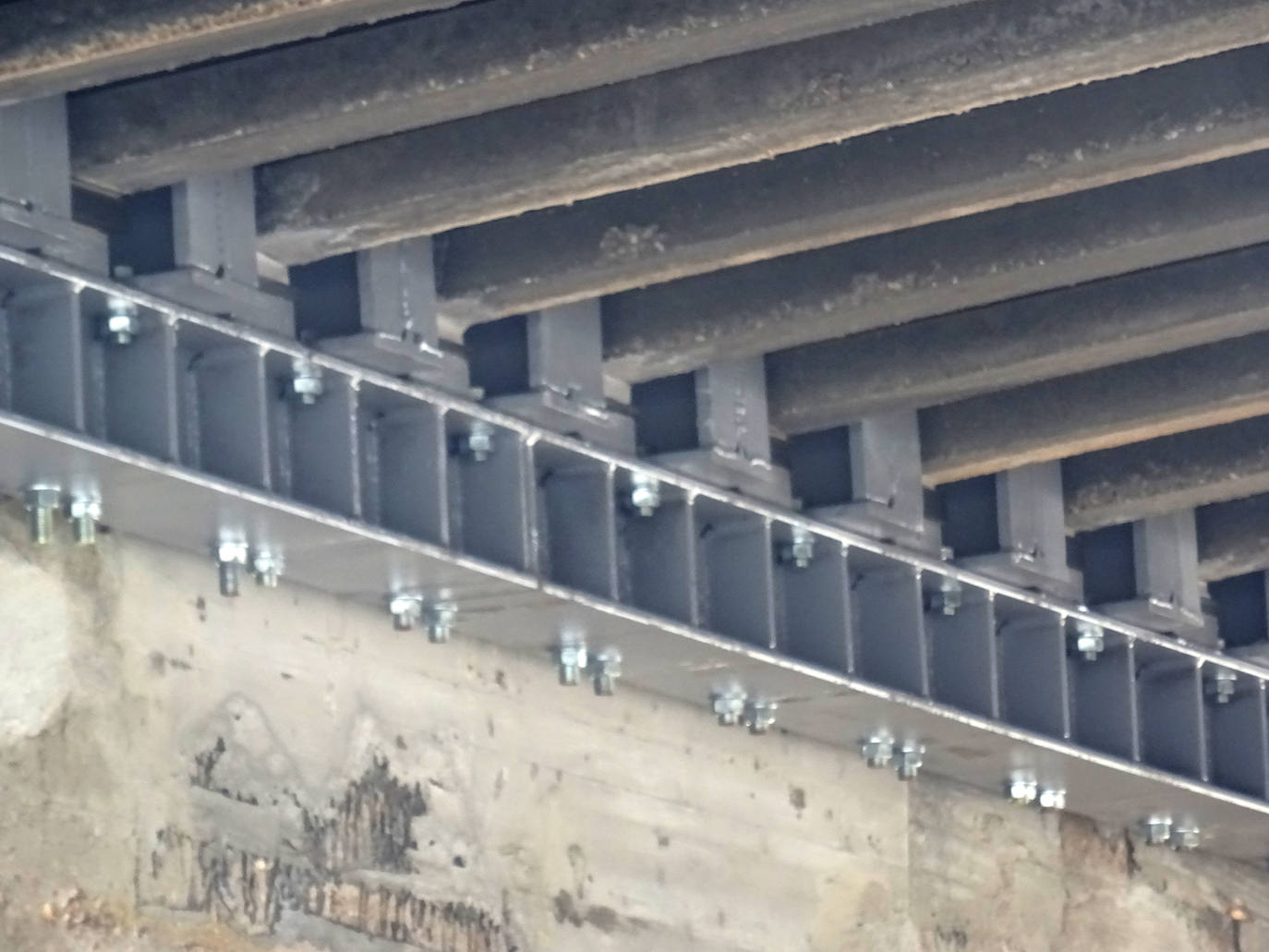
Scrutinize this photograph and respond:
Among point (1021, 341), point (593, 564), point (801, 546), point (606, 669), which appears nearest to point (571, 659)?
point (606, 669)

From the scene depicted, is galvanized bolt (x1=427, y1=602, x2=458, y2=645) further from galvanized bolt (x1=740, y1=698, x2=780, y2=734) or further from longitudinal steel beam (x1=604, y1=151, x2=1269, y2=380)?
galvanized bolt (x1=740, y1=698, x2=780, y2=734)

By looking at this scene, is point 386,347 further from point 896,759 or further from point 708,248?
point 896,759

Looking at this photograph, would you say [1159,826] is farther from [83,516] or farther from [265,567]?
[83,516]

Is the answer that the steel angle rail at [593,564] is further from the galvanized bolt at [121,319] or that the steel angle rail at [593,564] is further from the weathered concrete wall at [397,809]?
the weathered concrete wall at [397,809]

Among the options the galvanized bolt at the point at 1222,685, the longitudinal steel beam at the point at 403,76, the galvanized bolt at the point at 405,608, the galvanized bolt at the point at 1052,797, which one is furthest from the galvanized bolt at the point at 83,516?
the galvanized bolt at the point at 1222,685

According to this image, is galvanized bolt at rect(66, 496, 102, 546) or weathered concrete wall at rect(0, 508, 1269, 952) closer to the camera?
galvanized bolt at rect(66, 496, 102, 546)

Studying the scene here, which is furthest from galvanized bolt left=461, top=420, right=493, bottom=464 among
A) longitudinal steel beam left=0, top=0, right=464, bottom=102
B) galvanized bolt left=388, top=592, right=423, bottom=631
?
longitudinal steel beam left=0, top=0, right=464, bottom=102
